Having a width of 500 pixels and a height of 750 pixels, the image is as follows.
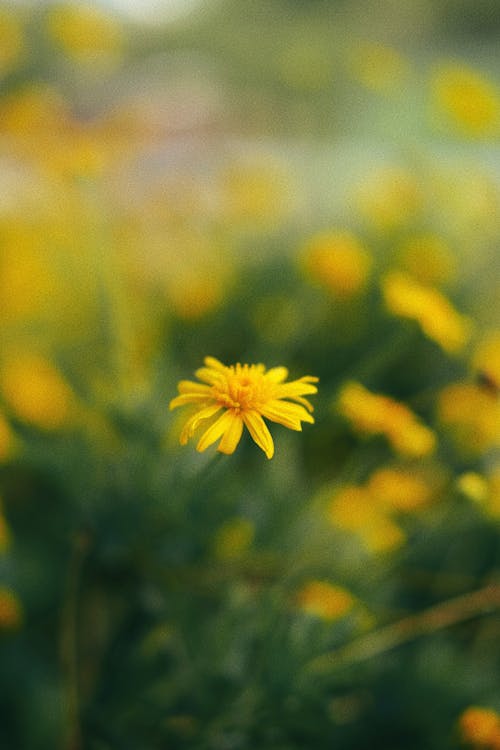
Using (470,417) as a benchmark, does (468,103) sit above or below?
above

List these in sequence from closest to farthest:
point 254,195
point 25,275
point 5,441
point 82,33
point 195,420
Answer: point 195,420, point 5,441, point 25,275, point 254,195, point 82,33

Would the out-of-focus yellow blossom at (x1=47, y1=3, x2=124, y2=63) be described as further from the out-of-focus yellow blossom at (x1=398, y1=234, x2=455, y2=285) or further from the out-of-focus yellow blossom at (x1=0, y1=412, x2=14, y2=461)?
the out-of-focus yellow blossom at (x1=0, y1=412, x2=14, y2=461)

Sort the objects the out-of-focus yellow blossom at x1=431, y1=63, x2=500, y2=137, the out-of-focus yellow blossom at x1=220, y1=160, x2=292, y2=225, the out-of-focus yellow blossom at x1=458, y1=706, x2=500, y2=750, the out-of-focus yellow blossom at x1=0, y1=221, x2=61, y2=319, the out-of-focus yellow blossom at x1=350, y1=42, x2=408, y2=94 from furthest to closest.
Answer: the out-of-focus yellow blossom at x1=350, y1=42, x2=408, y2=94
the out-of-focus yellow blossom at x1=431, y1=63, x2=500, y2=137
the out-of-focus yellow blossom at x1=220, y1=160, x2=292, y2=225
the out-of-focus yellow blossom at x1=0, y1=221, x2=61, y2=319
the out-of-focus yellow blossom at x1=458, y1=706, x2=500, y2=750

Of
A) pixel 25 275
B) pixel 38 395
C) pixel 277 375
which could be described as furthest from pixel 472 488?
pixel 25 275

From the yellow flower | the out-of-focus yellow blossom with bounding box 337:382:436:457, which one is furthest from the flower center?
the out-of-focus yellow blossom with bounding box 337:382:436:457

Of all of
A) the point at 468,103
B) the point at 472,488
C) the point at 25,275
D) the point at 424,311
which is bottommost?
the point at 472,488

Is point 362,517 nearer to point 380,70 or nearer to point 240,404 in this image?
point 240,404
